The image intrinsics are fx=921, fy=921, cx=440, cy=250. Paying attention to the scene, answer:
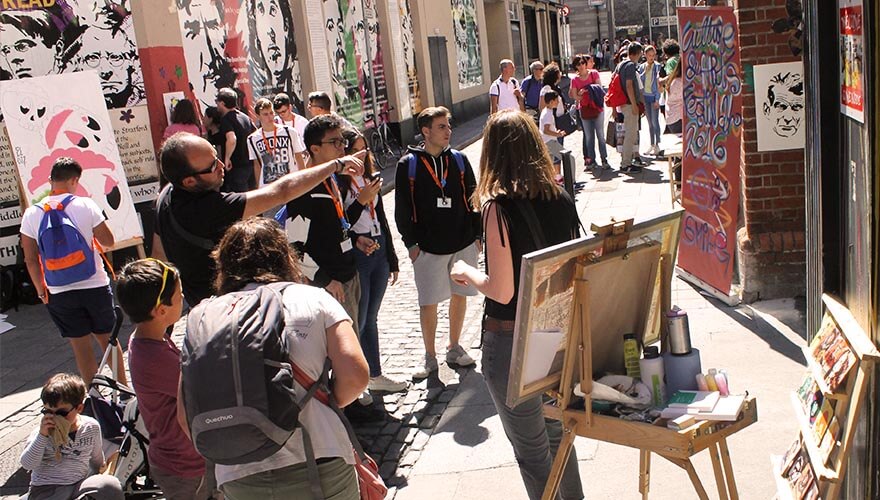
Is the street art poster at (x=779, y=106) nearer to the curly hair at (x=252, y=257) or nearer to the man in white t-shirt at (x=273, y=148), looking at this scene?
the curly hair at (x=252, y=257)

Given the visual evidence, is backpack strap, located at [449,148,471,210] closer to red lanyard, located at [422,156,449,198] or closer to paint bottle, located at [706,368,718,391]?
red lanyard, located at [422,156,449,198]

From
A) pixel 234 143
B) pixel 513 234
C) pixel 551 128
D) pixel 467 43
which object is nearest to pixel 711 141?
pixel 513 234

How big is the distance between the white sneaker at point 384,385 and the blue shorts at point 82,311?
1.84 metres

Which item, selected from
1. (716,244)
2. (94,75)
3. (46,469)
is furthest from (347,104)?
(46,469)

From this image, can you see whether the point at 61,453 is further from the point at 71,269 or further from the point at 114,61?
the point at 114,61

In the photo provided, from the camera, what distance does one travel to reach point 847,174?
3340 millimetres

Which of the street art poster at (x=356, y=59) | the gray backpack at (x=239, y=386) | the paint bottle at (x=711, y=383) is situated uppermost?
the street art poster at (x=356, y=59)

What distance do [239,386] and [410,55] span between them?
2070 centimetres

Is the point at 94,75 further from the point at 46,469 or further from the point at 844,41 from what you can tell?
the point at 844,41

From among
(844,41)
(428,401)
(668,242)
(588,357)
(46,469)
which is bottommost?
(428,401)

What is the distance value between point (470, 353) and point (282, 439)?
4.03 metres

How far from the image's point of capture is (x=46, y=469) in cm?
420

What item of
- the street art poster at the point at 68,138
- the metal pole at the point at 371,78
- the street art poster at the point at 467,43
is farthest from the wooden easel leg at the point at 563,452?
the street art poster at the point at 467,43

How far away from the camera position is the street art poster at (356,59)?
17844mm
